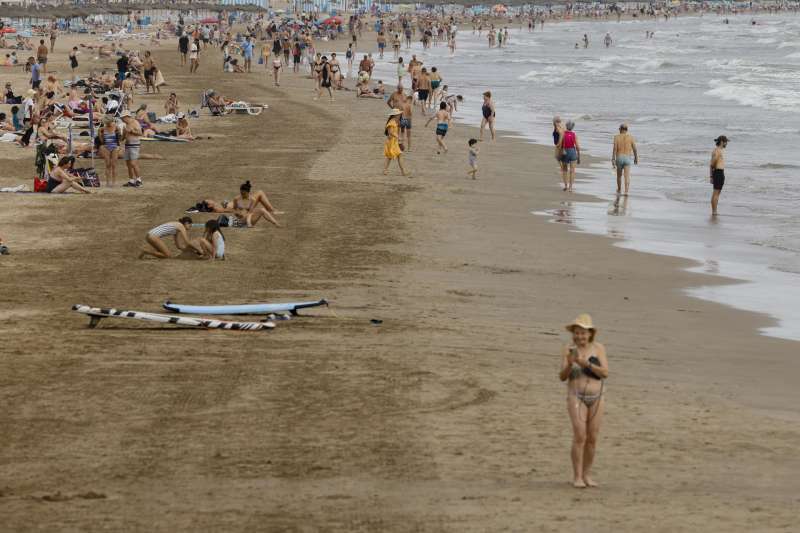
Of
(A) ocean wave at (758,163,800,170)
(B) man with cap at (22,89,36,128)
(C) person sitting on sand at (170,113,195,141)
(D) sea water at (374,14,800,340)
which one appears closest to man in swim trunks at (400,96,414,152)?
(D) sea water at (374,14,800,340)

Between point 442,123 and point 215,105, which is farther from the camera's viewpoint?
point 215,105

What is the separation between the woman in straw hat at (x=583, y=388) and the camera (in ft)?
28.2

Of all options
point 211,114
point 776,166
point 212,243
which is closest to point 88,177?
point 212,243

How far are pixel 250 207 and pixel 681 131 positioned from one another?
2087 cm

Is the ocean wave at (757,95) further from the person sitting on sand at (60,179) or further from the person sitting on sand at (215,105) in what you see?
the person sitting on sand at (60,179)

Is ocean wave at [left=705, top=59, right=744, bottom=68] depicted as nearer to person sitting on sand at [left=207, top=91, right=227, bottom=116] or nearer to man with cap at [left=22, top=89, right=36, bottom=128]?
person sitting on sand at [left=207, top=91, right=227, bottom=116]

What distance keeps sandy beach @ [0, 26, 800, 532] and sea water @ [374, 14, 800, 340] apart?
1232 mm

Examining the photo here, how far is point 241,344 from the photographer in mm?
12750

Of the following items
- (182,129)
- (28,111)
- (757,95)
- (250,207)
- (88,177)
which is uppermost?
(250,207)

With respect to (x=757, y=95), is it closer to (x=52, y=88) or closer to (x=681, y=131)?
(x=681, y=131)

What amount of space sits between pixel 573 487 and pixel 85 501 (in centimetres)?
327

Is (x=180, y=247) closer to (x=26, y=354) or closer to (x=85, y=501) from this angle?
(x=26, y=354)

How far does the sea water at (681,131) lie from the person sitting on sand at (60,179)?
8.56 metres

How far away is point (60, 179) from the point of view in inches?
900
